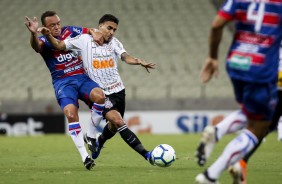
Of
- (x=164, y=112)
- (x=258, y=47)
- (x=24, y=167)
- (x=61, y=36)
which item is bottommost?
(x=164, y=112)

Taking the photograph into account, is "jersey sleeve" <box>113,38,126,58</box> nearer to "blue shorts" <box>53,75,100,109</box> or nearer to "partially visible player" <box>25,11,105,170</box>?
"partially visible player" <box>25,11,105,170</box>

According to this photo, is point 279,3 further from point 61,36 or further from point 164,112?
point 164,112

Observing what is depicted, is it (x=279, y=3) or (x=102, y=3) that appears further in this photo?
(x=102, y=3)

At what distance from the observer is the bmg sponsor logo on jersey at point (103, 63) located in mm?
10398

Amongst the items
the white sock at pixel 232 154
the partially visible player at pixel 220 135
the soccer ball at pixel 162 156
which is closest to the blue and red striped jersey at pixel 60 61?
the soccer ball at pixel 162 156

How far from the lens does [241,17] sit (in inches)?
234

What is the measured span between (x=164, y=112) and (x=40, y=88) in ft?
15.1

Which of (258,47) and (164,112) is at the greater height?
(258,47)

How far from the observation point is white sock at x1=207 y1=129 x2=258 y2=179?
5820 millimetres

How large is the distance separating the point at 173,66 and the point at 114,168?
1550cm

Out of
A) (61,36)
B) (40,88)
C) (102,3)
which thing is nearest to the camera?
(61,36)

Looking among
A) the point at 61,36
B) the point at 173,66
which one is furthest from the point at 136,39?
the point at 61,36

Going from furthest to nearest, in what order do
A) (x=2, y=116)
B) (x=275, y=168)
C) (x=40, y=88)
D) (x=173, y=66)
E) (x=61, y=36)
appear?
1. (x=173, y=66)
2. (x=40, y=88)
3. (x=2, y=116)
4. (x=61, y=36)
5. (x=275, y=168)

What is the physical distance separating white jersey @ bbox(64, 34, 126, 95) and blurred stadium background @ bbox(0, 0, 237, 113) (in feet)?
34.6
